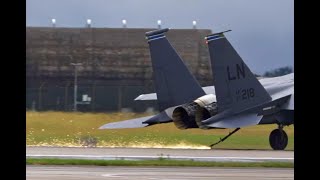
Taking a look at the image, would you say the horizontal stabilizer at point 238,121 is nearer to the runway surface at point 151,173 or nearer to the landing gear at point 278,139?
the landing gear at point 278,139

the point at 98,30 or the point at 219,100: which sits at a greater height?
the point at 98,30

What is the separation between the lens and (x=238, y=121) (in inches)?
1164

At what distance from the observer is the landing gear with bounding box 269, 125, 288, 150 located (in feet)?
101

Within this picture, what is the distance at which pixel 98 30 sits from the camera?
3894 cm

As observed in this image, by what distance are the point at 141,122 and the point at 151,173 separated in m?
15.7

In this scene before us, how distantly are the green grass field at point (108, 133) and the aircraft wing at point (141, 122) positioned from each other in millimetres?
290

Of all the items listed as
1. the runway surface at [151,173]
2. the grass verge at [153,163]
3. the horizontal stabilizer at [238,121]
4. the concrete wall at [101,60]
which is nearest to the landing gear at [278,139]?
the horizontal stabilizer at [238,121]

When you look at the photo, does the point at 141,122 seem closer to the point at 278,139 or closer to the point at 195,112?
the point at 195,112

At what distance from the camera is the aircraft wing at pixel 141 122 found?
31.6 m

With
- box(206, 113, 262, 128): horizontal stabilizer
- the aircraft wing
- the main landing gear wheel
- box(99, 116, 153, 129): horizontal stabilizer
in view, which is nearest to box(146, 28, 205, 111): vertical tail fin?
the aircraft wing
